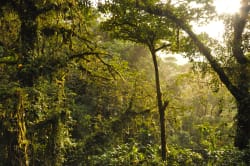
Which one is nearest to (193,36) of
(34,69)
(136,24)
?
(136,24)

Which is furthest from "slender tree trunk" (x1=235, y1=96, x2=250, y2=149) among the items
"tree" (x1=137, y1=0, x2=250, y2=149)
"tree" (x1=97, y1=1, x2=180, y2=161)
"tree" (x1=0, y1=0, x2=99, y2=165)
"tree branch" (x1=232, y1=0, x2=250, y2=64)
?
"tree" (x1=0, y1=0, x2=99, y2=165)

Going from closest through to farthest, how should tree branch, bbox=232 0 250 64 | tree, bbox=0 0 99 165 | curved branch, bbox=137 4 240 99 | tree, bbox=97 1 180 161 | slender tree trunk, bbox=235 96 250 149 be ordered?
tree, bbox=0 0 99 165
slender tree trunk, bbox=235 96 250 149
tree branch, bbox=232 0 250 64
curved branch, bbox=137 4 240 99
tree, bbox=97 1 180 161

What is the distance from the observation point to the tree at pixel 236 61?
284 inches

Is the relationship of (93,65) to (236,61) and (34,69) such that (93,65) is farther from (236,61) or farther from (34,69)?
(236,61)

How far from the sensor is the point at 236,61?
7508 millimetres

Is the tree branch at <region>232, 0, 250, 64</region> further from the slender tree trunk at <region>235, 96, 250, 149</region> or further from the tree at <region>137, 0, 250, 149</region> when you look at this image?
the slender tree trunk at <region>235, 96, 250, 149</region>

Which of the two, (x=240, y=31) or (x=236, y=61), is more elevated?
(x=240, y=31)

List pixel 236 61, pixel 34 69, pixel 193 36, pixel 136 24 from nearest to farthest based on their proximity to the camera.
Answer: pixel 34 69 → pixel 236 61 → pixel 193 36 → pixel 136 24

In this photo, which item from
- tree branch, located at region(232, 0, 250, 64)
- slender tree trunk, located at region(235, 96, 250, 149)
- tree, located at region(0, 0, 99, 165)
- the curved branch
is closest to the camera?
tree, located at region(0, 0, 99, 165)

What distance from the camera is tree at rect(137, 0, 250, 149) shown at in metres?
7.21

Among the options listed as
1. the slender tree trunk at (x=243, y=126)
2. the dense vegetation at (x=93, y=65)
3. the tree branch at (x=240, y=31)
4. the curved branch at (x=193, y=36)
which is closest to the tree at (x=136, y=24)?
the dense vegetation at (x=93, y=65)

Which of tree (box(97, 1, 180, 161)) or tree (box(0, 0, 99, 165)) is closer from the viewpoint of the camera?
tree (box(0, 0, 99, 165))

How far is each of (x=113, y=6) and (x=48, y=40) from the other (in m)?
2.00

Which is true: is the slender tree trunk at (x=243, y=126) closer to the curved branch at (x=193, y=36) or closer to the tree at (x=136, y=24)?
the curved branch at (x=193, y=36)
